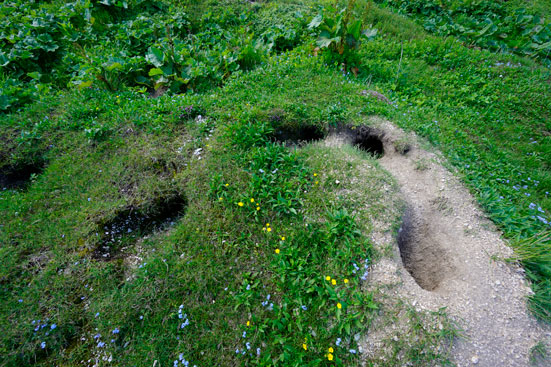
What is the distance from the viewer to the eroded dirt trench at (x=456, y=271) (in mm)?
2496

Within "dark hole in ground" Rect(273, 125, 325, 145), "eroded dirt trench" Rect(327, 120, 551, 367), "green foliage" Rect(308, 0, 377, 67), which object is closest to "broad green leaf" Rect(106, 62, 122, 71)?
"dark hole in ground" Rect(273, 125, 325, 145)

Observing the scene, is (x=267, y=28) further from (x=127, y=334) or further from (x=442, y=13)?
(x=127, y=334)

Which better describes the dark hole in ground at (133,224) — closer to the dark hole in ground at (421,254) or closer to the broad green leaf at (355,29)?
the dark hole in ground at (421,254)

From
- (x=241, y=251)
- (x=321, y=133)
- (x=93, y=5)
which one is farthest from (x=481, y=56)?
(x=93, y=5)

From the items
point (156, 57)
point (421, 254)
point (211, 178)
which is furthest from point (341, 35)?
point (421, 254)

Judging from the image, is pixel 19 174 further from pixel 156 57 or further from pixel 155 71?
pixel 156 57

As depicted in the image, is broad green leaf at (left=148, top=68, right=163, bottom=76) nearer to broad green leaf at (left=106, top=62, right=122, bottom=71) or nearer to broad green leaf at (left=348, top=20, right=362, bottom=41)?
broad green leaf at (left=106, top=62, right=122, bottom=71)

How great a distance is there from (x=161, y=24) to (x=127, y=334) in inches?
267

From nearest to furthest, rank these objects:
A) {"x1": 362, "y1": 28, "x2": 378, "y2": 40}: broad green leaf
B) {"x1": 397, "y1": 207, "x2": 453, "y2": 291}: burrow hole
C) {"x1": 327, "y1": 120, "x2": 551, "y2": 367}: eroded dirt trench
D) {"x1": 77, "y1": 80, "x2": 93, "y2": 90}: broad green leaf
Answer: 1. {"x1": 327, "y1": 120, "x2": 551, "y2": 367}: eroded dirt trench
2. {"x1": 397, "y1": 207, "x2": 453, "y2": 291}: burrow hole
3. {"x1": 77, "y1": 80, "x2": 93, "y2": 90}: broad green leaf
4. {"x1": 362, "y1": 28, "x2": 378, "y2": 40}: broad green leaf

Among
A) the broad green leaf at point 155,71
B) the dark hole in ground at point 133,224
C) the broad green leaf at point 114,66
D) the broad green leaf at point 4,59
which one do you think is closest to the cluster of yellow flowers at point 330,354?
the dark hole in ground at point 133,224

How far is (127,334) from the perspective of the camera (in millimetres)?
2713

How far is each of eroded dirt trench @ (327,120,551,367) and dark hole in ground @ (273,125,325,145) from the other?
4.02 ft

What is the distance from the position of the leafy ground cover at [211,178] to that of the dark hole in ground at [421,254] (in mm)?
598

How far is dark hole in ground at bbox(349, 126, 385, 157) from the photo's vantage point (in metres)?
4.52
